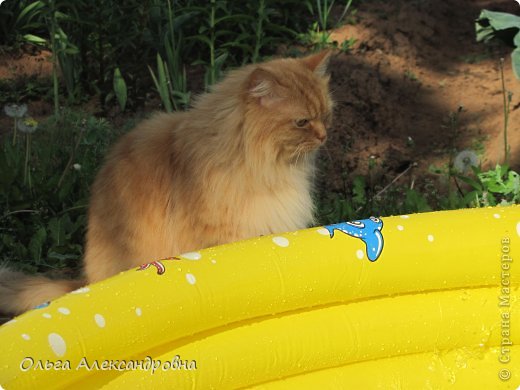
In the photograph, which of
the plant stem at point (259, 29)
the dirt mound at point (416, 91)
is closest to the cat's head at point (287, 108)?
the dirt mound at point (416, 91)

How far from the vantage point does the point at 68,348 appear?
7.01ft

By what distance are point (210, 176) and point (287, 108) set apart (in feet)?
1.07

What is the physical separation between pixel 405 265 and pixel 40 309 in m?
1.12

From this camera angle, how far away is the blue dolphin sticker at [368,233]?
8.73 ft

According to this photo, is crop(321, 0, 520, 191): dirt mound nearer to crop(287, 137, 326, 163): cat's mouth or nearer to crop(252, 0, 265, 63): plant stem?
crop(252, 0, 265, 63): plant stem

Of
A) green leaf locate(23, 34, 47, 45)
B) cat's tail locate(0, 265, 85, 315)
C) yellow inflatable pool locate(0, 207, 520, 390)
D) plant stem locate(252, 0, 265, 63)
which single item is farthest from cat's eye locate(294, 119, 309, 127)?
green leaf locate(23, 34, 47, 45)

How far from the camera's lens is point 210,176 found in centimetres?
279

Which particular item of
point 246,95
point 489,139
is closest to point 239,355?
point 246,95

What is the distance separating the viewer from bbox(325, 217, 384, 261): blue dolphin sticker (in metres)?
2.66

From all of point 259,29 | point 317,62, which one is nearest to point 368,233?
point 317,62

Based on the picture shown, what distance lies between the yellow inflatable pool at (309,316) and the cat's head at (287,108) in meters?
0.29

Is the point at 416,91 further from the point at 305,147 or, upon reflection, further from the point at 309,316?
the point at 309,316

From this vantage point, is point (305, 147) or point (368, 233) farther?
A: point (305, 147)

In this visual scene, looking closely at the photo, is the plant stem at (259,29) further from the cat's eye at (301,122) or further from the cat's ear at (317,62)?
the cat's eye at (301,122)
